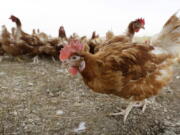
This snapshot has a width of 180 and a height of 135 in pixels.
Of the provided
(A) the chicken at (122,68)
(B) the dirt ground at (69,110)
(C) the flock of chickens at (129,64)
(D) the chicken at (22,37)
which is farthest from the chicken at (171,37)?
(D) the chicken at (22,37)

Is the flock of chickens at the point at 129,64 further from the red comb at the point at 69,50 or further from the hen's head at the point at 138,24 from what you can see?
the hen's head at the point at 138,24

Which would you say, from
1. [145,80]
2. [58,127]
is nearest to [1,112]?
[58,127]

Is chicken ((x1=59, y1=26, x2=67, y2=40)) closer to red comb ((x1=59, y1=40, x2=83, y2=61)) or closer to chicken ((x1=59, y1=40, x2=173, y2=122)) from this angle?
chicken ((x1=59, y1=40, x2=173, y2=122))

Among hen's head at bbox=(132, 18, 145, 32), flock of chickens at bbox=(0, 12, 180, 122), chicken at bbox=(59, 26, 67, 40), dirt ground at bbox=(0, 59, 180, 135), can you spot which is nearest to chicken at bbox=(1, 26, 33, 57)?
chicken at bbox=(59, 26, 67, 40)

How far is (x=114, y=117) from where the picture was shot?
285 centimetres

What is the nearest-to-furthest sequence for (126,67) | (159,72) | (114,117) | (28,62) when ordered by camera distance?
(126,67) < (159,72) < (114,117) < (28,62)

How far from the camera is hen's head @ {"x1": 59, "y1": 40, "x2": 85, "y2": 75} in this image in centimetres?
225

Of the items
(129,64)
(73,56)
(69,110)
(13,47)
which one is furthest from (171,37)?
(13,47)

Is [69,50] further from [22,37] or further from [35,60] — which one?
[22,37]

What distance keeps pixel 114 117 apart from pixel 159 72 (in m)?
0.79

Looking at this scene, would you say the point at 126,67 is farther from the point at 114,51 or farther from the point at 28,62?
the point at 28,62

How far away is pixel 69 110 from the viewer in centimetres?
293

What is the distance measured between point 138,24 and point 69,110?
2.26m

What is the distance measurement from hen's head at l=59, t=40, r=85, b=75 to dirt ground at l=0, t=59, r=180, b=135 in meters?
0.73
